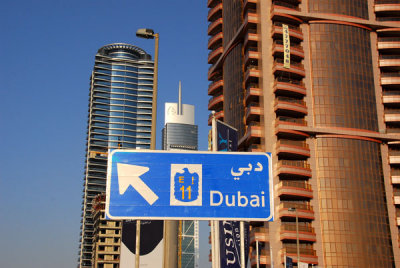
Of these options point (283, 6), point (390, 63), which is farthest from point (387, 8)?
point (283, 6)

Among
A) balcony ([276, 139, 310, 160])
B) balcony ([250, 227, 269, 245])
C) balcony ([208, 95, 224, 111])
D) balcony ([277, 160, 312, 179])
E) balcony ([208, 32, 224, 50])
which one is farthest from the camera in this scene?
balcony ([208, 32, 224, 50])

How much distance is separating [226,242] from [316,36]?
76.5 meters

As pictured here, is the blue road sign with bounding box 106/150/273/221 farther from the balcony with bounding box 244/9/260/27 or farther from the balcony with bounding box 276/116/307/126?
the balcony with bounding box 244/9/260/27

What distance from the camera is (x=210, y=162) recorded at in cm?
1341

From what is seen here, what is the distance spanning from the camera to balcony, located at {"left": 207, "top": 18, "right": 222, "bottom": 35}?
12723cm

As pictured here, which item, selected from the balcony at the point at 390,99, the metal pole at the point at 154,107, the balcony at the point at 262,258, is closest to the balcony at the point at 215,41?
the balcony at the point at 390,99

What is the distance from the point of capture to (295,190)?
98.4 m

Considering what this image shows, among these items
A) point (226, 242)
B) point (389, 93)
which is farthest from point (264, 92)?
point (226, 242)

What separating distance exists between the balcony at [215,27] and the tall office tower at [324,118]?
9007 mm

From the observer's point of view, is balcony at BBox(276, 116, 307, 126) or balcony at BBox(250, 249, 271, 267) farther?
balcony at BBox(276, 116, 307, 126)

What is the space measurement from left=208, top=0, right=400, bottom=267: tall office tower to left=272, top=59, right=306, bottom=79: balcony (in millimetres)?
217

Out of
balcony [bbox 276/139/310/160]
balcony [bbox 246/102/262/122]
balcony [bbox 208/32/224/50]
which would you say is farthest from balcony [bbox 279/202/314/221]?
balcony [bbox 208/32/224/50]

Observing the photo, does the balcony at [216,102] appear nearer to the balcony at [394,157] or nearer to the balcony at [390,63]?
the balcony at [390,63]

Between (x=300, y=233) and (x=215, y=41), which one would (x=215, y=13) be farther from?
(x=300, y=233)
